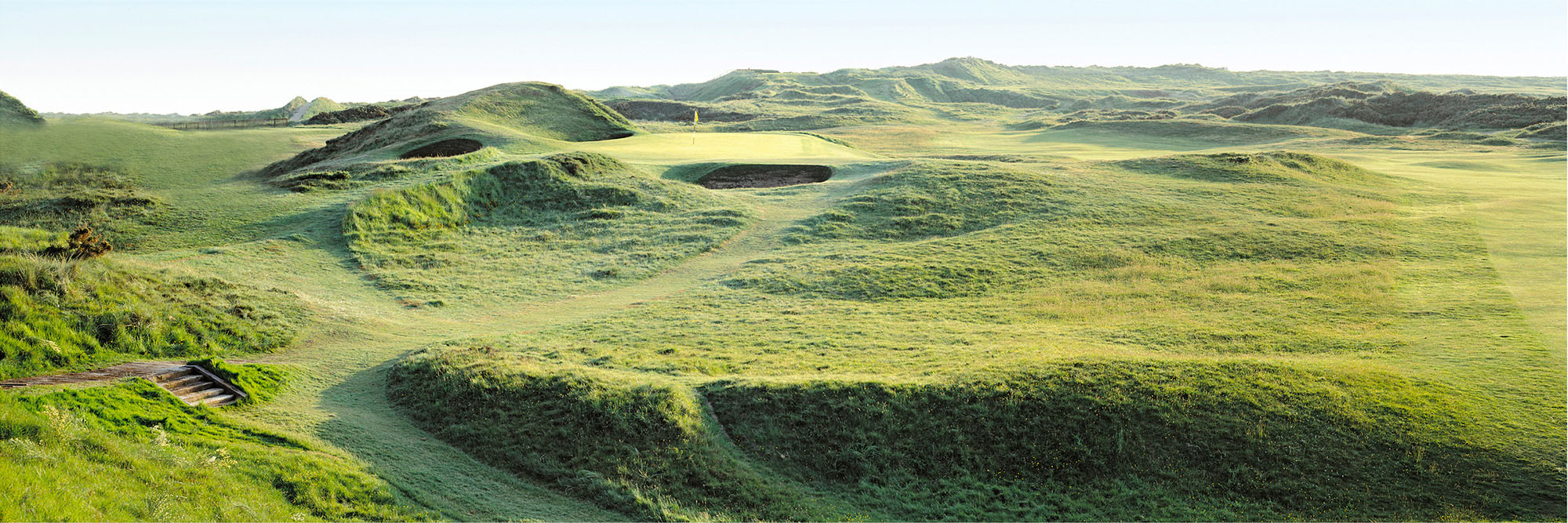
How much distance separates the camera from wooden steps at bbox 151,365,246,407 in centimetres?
1109

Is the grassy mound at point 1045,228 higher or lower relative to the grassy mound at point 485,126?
lower

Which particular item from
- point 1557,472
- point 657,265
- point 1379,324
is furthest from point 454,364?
point 1379,324

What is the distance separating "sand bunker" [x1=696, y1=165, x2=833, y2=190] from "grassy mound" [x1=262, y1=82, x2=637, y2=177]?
1175 centimetres

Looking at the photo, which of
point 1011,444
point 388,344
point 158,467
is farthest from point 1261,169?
point 158,467

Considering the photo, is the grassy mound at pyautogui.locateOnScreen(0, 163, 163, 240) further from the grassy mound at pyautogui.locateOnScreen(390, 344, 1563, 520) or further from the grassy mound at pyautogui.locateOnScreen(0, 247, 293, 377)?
the grassy mound at pyautogui.locateOnScreen(390, 344, 1563, 520)

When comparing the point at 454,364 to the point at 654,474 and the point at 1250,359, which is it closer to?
the point at 654,474

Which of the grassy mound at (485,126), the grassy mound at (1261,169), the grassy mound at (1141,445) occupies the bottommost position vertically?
the grassy mound at (1141,445)

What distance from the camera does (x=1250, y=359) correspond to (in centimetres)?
1358

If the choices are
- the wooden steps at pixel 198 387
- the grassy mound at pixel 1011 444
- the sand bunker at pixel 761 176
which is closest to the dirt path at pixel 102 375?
the wooden steps at pixel 198 387

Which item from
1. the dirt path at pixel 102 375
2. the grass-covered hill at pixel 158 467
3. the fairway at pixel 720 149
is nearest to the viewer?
the grass-covered hill at pixel 158 467

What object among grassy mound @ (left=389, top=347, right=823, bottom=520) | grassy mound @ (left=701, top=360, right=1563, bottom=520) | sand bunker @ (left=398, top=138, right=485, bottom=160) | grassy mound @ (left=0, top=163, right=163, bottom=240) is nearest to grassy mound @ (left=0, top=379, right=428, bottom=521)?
grassy mound @ (left=389, top=347, right=823, bottom=520)

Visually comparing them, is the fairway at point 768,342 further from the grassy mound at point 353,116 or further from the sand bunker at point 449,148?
the grassy mound at point 353,116

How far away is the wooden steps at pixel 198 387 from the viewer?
11086mm

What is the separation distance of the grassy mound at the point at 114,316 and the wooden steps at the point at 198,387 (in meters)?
1.84
